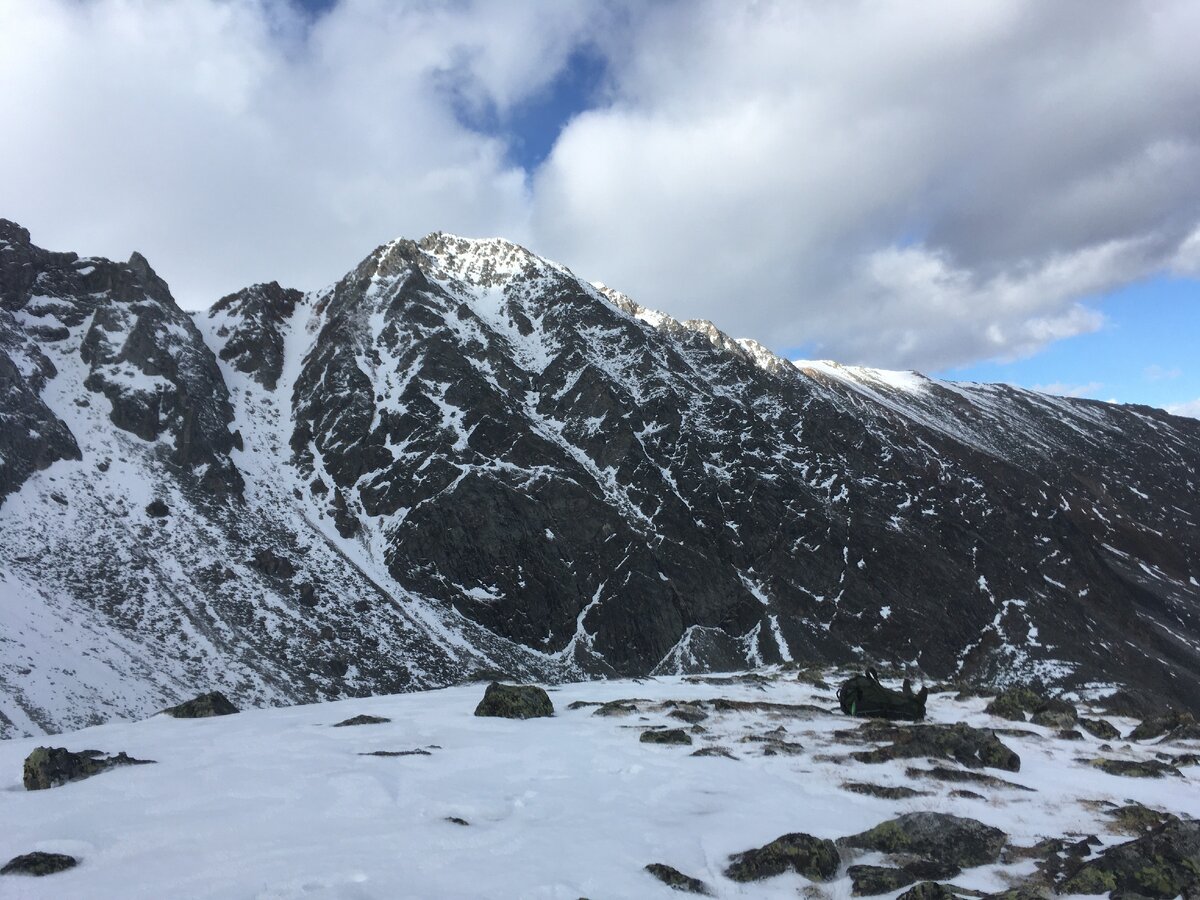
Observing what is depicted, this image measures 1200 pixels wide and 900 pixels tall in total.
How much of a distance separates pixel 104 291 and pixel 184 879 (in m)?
107

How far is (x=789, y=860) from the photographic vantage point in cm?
862

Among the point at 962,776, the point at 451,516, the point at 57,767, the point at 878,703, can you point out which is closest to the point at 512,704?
the point at 57,767

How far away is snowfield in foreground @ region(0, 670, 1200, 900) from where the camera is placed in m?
7.35

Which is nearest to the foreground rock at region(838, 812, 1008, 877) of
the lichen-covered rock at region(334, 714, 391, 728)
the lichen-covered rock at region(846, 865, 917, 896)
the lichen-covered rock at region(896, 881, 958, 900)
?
the lichen-covered rock at region(846, 865, 917, 896)

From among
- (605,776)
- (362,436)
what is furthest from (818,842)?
(362,436)

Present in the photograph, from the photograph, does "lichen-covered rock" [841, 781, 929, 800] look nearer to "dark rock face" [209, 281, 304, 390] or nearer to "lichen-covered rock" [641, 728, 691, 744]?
"lichen-covered rock" [641, 728, 691, 744]

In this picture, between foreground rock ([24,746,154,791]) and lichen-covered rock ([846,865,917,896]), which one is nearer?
lichen-covered rock ([846,865,917,896])

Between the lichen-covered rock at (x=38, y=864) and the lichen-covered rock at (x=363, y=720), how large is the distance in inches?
333

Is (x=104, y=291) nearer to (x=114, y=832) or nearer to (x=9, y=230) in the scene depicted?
(x=9, y=230)

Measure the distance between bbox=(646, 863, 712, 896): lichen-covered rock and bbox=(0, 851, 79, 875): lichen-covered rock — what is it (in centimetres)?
626

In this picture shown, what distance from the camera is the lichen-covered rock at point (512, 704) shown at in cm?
1747

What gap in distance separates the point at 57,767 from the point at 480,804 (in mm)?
6441

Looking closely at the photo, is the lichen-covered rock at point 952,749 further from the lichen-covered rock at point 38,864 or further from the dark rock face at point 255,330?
the dark rock face at point 255,330

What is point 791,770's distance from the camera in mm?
13438
